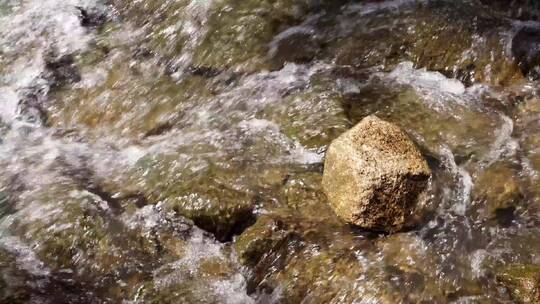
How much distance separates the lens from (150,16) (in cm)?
722

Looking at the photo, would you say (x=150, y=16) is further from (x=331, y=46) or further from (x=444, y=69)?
(x=444, y=69)

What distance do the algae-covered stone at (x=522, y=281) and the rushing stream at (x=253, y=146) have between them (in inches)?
0.6

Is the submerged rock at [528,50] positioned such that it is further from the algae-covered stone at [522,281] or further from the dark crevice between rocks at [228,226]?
the dark crevice between rocks at [228,226]

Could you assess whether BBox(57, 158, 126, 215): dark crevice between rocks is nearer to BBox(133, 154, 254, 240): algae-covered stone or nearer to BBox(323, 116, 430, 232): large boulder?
BBox(133, 154, 254, 240): algae-covered stone

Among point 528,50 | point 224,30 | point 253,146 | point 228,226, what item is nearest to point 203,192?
point 228,226

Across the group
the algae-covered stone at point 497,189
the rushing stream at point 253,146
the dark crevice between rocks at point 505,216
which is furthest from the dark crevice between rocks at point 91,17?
the dark crevice between rocks at point 505,216

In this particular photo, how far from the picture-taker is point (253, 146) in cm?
536

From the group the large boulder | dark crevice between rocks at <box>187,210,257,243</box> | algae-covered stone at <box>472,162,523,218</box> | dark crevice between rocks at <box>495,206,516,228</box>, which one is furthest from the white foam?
dark crevice between rocks at <box>187,210,257,243</box>

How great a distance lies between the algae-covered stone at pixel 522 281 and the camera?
12.6 ft

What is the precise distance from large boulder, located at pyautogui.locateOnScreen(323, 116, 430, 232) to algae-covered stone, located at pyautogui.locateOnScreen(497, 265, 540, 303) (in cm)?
81

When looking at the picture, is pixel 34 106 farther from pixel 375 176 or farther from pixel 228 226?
pixel 375 176

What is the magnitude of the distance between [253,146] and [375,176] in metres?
1.43

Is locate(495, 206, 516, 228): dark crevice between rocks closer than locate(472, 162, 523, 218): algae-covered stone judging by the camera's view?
Yes

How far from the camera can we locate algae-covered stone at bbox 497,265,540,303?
3826mm
